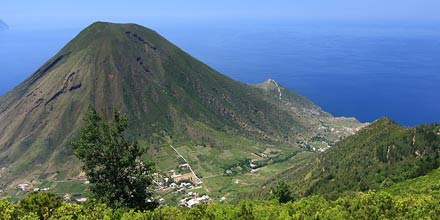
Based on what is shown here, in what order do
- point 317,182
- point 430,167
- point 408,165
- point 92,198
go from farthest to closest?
point 317,182, point 408,165, point 430,167, point 92,198

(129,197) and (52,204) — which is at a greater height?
(52,204)

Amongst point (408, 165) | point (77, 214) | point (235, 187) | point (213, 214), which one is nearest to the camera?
point (77, 214)

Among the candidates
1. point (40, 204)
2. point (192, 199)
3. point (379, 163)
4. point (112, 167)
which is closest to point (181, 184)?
point (192, 199)

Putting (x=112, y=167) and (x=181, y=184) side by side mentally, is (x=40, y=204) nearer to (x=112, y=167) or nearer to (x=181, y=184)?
(x=112, y=167)

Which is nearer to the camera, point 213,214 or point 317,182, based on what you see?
point 213,214

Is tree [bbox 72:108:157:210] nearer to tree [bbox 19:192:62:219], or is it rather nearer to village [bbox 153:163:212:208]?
tree [bbox 19:192:62:219]

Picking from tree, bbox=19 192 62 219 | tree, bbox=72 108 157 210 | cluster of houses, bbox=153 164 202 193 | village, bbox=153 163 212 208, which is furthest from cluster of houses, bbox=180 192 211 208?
tree, bbox=19 192 62 219

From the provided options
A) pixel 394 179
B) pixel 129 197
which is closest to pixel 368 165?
pixel 394 179

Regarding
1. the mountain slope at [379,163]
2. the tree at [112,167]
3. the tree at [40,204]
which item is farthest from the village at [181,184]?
the tree at [40,204]

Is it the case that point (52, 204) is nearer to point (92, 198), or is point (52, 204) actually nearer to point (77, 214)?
point (77, 214)
